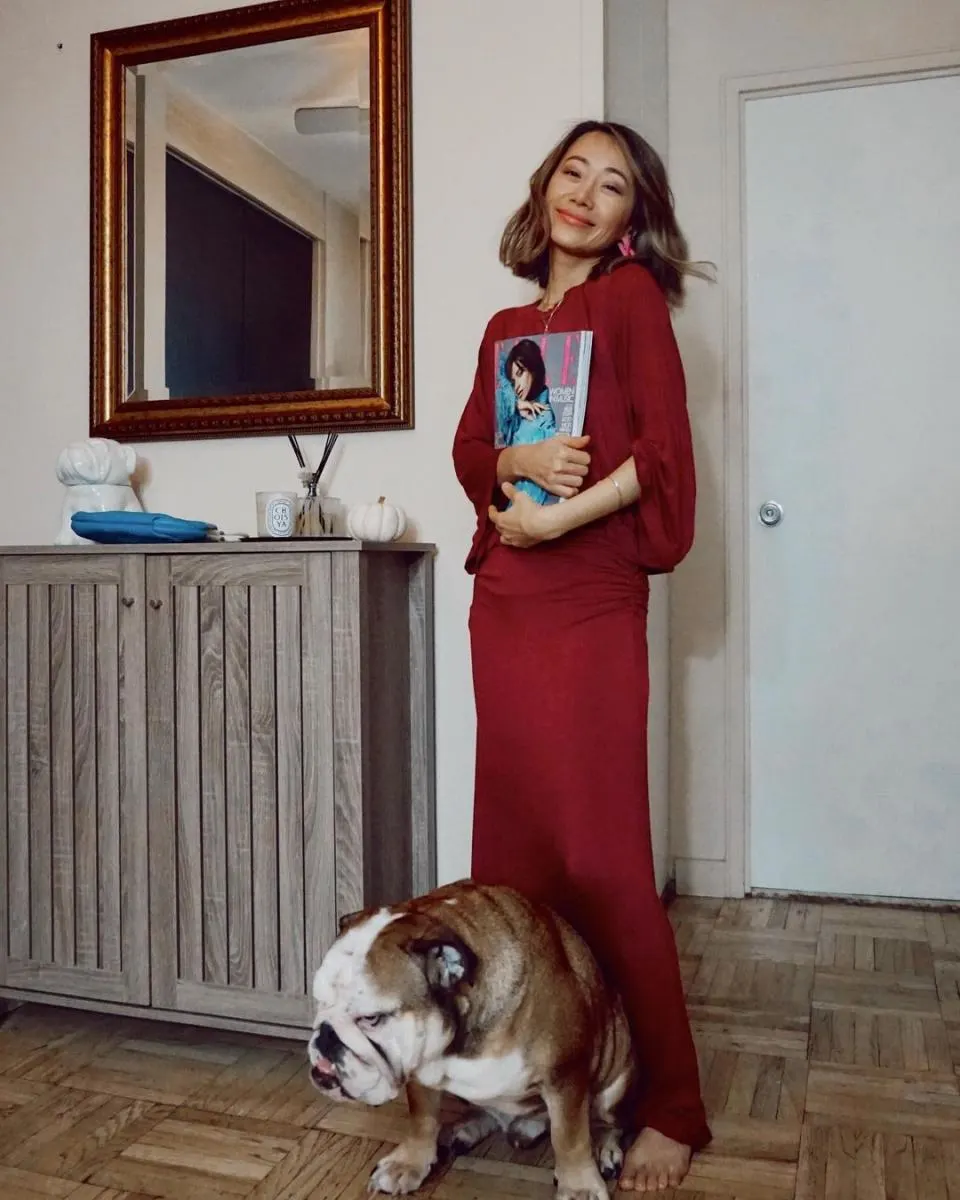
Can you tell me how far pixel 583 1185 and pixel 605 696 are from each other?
0.63m

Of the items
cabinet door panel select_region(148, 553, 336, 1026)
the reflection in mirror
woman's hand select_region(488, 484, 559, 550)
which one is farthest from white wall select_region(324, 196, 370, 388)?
woman's hand select_region(488, 484, 559, 550)

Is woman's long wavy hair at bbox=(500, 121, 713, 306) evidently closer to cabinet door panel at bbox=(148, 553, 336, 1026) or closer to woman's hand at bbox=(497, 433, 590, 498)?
woman's hand at bbox=(497, 433, 590, 498)

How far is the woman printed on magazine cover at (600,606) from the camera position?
1569mm

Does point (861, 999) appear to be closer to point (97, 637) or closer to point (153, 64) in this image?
point (97, 637)

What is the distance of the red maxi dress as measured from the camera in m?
1.57

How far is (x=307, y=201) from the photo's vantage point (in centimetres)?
224

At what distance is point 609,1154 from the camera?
1.53m

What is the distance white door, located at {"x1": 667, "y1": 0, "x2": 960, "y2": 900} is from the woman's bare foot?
1.40 metres

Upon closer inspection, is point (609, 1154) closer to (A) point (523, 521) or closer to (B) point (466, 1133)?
(B) point (466, 1133)

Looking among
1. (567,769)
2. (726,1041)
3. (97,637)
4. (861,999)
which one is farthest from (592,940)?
(97,637)

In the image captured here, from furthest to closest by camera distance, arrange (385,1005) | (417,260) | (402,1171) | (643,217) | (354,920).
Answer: (417,260) < (643,217) < (402,1171) < (354,920) < (385,1005)

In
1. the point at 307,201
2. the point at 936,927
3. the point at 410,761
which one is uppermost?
the point at 307,201

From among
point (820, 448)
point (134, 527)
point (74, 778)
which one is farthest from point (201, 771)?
point (820, 448)

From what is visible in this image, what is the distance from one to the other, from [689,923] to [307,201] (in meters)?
1.81
